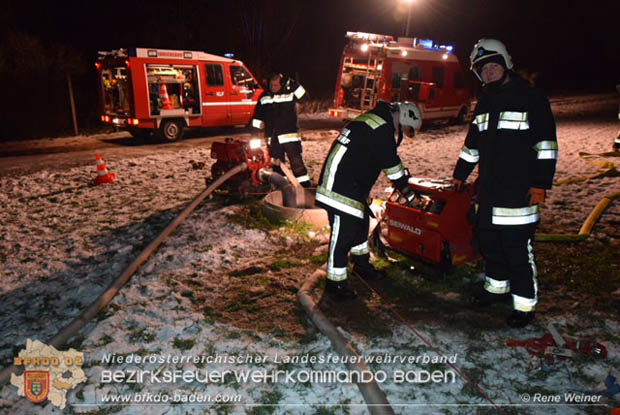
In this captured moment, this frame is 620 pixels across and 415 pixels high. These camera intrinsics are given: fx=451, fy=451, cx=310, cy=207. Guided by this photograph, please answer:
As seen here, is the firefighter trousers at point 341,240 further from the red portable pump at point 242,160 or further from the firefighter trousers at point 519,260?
the red portable pump at point 242,160

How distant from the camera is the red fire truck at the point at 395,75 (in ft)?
40.1

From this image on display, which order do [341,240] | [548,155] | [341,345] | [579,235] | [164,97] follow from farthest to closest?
[164,97]
[579,235]
[341,240]
[548,155]
[341,345]

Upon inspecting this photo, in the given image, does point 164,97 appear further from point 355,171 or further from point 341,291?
point 341,291

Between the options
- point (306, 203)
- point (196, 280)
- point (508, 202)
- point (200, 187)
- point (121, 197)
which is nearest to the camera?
point (508, 202)

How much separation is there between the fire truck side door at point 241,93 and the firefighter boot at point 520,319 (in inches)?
444

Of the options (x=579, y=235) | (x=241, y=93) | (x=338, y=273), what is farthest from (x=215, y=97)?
(x=579, y=235)

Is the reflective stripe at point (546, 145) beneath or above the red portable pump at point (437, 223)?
above

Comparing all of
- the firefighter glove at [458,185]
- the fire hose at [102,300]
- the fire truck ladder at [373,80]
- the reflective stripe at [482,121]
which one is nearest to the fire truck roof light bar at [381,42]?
the fire truck ladder at [373,80]

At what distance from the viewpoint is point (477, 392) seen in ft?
9.52

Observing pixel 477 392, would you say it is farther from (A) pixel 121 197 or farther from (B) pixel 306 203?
(A) pixel 121 197

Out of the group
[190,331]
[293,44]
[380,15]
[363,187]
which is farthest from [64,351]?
[380,15]

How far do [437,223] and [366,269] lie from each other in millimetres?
842

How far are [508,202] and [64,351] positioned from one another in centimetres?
351

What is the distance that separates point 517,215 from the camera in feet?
11.5
